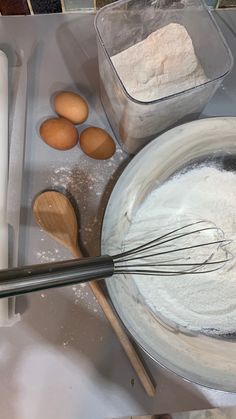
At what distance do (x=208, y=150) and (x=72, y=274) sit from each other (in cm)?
36

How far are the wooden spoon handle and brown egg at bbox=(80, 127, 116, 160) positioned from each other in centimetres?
21

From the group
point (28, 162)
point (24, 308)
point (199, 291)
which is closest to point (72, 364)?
point (24, 308)

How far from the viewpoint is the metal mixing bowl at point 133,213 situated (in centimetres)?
54

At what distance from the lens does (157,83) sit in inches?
23.4

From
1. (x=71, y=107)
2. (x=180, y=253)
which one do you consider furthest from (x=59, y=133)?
(x=180, y=253)

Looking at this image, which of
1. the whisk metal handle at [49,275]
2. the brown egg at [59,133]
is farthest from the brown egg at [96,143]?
the whisk metal handle at [49,275]

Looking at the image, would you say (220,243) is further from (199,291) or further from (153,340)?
(153,340)

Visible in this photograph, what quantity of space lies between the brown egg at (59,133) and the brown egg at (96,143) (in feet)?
0.05

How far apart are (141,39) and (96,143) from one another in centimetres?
18

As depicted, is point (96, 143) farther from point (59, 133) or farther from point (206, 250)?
point (206, 250)

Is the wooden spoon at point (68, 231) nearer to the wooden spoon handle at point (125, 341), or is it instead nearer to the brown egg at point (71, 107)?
the wooden spoon handle at point (125, 341)

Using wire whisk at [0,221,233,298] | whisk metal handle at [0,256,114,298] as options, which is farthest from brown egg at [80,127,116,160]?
whisk metal handle at [0,256,114,298]

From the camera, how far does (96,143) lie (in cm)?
64

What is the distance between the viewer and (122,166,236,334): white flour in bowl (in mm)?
583
